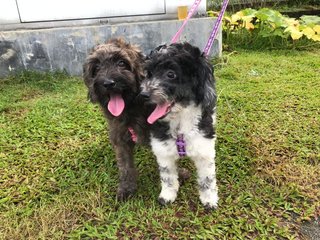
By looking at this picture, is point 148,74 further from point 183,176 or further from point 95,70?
point 183,176

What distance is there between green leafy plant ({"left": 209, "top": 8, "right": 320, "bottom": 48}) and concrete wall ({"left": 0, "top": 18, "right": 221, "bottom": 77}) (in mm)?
1592

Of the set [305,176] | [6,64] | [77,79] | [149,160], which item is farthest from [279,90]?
[6,64]

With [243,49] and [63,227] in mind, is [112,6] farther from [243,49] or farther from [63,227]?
[63,227]

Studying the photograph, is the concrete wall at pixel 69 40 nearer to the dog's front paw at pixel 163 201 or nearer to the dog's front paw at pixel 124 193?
the dog's front paw at pixel 124 193

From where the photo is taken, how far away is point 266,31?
7.25m

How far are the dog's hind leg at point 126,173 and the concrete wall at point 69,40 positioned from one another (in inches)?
125

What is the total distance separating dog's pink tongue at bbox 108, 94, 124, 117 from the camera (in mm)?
2881

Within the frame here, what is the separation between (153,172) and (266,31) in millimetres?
4945

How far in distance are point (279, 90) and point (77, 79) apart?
3.45 meters

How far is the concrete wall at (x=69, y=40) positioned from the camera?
5871mm

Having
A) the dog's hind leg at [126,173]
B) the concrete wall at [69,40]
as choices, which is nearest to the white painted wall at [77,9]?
the concrete wall at [69,40]

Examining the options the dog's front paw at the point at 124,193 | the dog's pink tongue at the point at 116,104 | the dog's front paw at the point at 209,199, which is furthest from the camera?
the dog's front paw at the point at 124,193

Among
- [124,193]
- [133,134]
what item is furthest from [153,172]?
[133,134]

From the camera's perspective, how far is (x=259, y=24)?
292 inches
